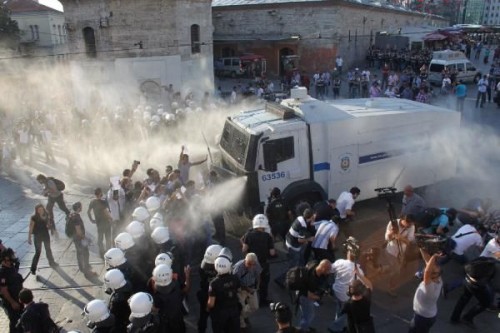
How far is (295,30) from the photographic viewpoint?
34812 millimetres

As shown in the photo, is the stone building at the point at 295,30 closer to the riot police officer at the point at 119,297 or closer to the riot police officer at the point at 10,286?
the riot police officer at the point at 10,286

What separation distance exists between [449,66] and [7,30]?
41.3 m

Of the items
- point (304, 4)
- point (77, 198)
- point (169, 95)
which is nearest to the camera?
point (77, 198)

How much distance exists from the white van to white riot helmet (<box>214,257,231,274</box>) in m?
23.0

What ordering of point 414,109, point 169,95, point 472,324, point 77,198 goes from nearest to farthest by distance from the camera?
point 472,324 < point 414,109 < point 77,198 < point 169,95

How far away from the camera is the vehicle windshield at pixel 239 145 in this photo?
8875 millimetres

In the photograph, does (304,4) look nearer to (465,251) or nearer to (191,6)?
(191,6)

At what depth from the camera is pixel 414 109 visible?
408 inches

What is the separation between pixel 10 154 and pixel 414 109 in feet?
40.7

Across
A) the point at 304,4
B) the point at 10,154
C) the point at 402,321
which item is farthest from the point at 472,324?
the point at 304,4

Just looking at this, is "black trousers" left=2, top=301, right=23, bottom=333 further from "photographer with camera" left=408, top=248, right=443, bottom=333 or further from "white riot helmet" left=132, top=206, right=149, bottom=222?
"photographer with camera" left=408, top=248, right=443, bottom=333

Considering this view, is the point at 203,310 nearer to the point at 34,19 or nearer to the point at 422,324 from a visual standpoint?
the point at 422,324

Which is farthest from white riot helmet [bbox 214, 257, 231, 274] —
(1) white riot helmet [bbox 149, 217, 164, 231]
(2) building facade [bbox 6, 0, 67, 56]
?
(2) building facade [bbox 6, 0, 67, 56]

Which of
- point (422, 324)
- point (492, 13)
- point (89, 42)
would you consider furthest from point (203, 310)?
point (492, 13)
